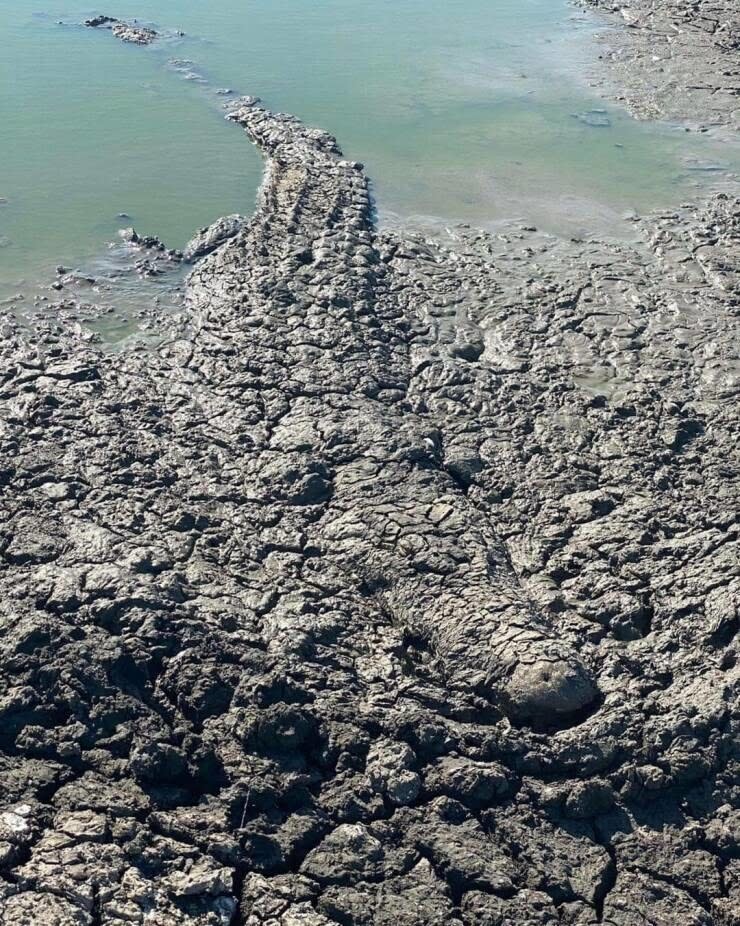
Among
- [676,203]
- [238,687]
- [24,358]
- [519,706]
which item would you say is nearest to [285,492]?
[238,687]

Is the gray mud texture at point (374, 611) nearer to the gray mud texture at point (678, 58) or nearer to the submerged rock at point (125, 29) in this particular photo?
the gray mud texture at point (678, 58)

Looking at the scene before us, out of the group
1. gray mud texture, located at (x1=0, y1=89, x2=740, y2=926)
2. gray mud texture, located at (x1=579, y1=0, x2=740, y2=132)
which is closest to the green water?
gray mud texture, located at (x1=579, y1=0, x2=740, y2=132)

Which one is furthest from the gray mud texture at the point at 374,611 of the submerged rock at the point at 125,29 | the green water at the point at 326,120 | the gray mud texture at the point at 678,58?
the submerged rock at the point at 125,29

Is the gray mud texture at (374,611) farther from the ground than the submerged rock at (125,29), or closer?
closer

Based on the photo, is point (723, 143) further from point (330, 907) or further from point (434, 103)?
point (330, 907)

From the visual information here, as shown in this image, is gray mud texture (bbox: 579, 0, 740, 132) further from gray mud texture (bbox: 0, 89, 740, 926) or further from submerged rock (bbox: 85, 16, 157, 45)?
submerged rock (bbox: 85, 16, 157, 45)

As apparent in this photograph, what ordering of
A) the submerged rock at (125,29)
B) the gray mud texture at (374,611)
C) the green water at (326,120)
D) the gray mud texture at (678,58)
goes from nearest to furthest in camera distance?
the gray mud texture at (374,611) < the green water at (326,120) < the gray mud texture at (678,58) < the submerged rock at (125,29)
